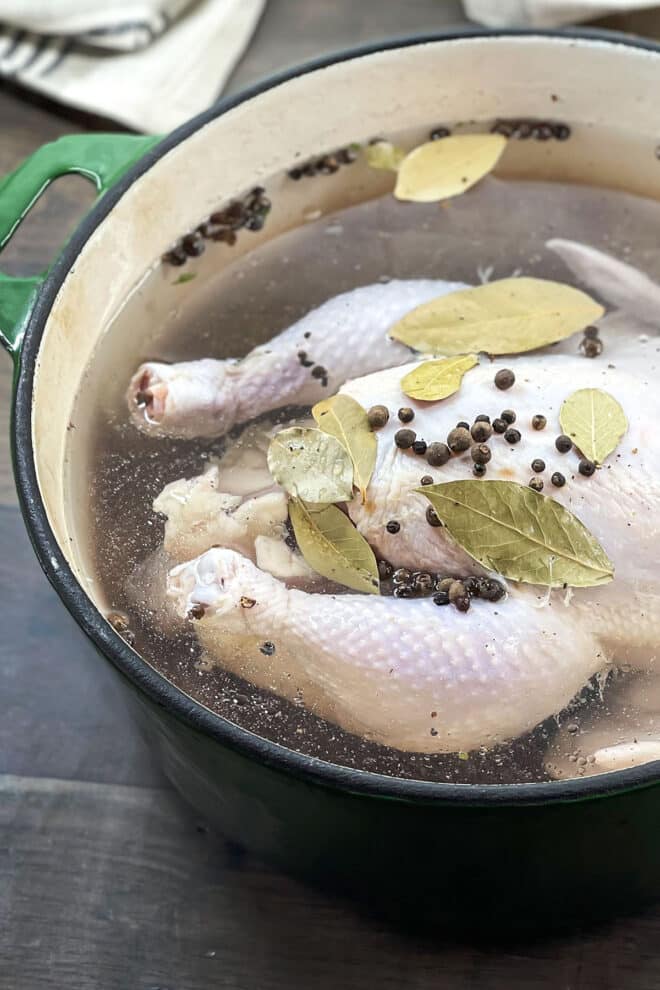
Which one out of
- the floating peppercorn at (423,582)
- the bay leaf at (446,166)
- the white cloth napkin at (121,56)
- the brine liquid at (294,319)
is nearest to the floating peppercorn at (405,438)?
the floating peppercorn at (423,582)

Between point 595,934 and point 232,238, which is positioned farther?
point 232,238

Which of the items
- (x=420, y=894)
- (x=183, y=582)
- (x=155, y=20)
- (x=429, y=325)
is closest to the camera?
(x=420, y=894)

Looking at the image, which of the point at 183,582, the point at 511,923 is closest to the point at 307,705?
the point at 183,582

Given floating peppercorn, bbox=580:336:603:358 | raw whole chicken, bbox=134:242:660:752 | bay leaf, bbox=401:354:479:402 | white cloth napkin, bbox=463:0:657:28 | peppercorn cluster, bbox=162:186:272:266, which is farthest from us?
white cloth napkin, bbox=463:0:657:28

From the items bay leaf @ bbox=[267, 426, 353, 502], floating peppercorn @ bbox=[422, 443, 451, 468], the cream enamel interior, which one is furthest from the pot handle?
floating peppercorn @ bbox=[422, 443, 451, 468]

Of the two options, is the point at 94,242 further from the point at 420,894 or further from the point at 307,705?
the point at 420,894

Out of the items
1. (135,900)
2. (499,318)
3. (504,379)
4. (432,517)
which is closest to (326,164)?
(499,318)

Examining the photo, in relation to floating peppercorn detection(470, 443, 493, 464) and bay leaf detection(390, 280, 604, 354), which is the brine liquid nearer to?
bay leaf detection(390, 280, 604, 354)
